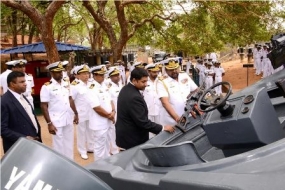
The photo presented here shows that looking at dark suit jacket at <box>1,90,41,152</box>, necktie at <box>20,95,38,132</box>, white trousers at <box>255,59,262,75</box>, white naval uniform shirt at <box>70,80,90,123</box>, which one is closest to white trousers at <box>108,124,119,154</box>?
white naval uniform shirt at <box>70,80,90,123</box>

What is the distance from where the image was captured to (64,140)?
5277 mm

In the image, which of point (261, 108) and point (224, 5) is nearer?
point (261, 108)

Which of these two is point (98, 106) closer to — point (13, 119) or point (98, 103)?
point (98, 103)

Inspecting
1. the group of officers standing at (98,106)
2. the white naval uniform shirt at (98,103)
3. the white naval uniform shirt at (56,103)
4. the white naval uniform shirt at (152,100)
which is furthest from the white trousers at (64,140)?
the white naval uniform shirt at (152,100)

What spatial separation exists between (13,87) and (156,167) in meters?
2.23

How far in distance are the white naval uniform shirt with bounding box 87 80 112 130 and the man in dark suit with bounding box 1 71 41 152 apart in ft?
4.35

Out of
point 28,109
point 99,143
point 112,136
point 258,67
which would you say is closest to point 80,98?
point 112,136

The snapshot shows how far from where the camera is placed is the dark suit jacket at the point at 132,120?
134 inches

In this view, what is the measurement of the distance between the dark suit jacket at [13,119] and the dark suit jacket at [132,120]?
0.85 meters

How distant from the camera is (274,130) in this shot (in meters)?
1.95

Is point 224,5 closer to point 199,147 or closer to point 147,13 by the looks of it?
point 147,13

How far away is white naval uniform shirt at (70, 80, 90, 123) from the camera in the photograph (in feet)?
19.4

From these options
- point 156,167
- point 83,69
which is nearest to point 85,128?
point 83,69

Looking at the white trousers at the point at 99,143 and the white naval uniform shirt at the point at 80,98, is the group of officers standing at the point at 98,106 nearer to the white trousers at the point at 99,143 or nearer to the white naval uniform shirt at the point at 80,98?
the white trousers at the point at 99,143
